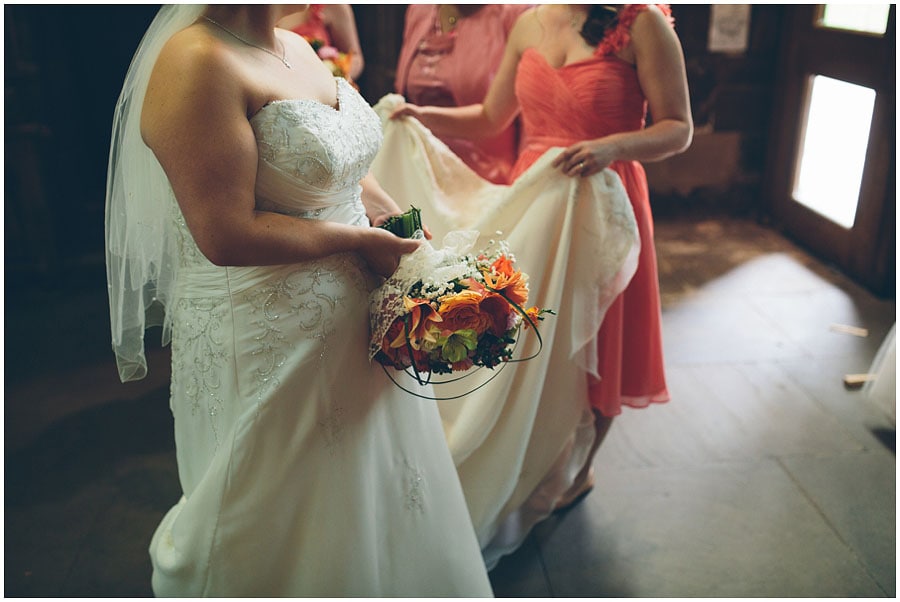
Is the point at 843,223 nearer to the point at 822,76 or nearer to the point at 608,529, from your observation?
the point at 822,76

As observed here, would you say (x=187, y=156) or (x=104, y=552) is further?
(x=104, y=552)

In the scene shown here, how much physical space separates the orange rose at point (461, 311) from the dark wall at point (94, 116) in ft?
12.1

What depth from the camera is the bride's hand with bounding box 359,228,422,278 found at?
5.82 feet

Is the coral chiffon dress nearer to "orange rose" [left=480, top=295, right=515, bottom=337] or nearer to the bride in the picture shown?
the bride

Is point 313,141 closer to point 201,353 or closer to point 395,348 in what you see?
point 395,348

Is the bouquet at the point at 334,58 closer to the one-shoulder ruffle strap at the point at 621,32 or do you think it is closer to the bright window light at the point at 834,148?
the one-shoulder ruffle strap at the point at 621,32

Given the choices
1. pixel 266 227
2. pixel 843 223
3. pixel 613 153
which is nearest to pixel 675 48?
pixel 613 153

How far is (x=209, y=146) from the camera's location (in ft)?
4.90

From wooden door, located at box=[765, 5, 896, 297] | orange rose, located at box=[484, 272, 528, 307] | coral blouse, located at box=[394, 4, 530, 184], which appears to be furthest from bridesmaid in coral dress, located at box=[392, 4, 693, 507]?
wooden door, located at box=[765, 5, 896, 297]

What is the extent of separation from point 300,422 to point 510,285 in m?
0.55

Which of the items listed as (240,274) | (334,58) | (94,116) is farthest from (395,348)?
(94,116)

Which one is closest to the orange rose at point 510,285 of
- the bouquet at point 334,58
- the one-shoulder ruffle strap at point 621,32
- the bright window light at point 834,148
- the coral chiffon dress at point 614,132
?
the coral chiffon dress at point 614,132

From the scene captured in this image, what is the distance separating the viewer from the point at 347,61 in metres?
3.66

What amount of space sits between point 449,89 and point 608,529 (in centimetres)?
171
